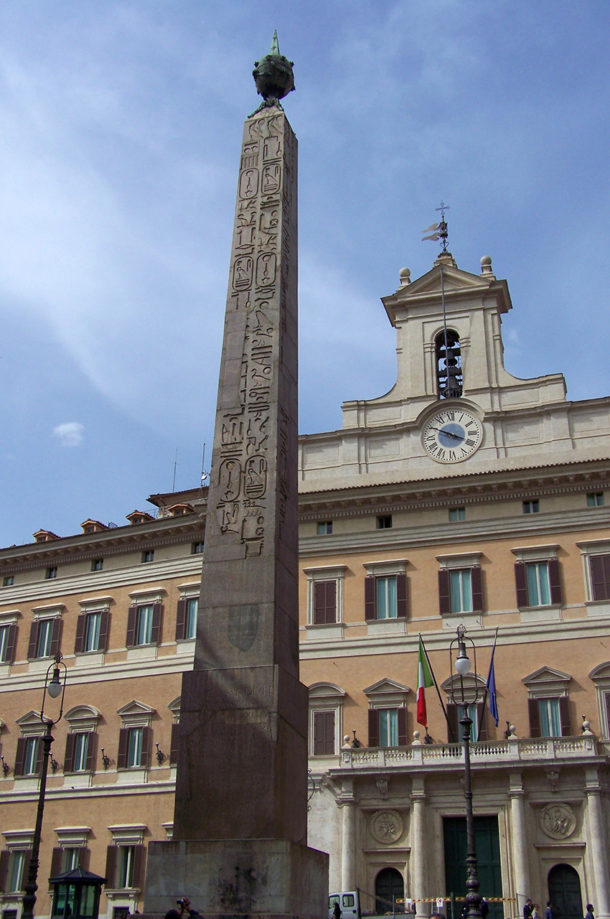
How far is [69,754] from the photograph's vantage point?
32.1 m

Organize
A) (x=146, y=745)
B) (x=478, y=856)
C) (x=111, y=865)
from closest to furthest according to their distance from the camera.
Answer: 1. (x=478, y=856)
2. (x=111, y=865)
3. (x=146, y=745)

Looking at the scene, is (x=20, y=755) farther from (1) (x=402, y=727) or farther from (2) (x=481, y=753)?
(2) (x=481, y=753)

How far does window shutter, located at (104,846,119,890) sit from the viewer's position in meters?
29.6

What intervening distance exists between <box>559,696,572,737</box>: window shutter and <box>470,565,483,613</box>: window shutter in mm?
3201

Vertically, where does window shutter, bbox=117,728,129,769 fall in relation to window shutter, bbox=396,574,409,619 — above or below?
below

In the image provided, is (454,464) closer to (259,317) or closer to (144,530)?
(144,530)

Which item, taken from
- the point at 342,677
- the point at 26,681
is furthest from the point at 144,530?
the point at 342,677

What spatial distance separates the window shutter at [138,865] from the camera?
2924 centimetres

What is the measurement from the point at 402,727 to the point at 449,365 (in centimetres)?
1113

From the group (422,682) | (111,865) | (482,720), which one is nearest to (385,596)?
(422,682)

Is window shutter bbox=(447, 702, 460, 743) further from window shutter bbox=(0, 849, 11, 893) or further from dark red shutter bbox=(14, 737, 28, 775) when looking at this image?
window shutter bbox=(0, 849, 11, 893)

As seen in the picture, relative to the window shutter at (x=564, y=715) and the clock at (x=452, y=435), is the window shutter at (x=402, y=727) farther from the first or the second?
the clock at (x=452, y=435)

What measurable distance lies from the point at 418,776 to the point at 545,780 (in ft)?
10.2

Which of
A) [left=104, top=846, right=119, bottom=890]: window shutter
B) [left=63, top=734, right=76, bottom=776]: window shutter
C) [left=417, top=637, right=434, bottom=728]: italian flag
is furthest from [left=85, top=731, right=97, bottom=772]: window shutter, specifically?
[left=417, top=637, right=434, bottom=728]: italian flag
